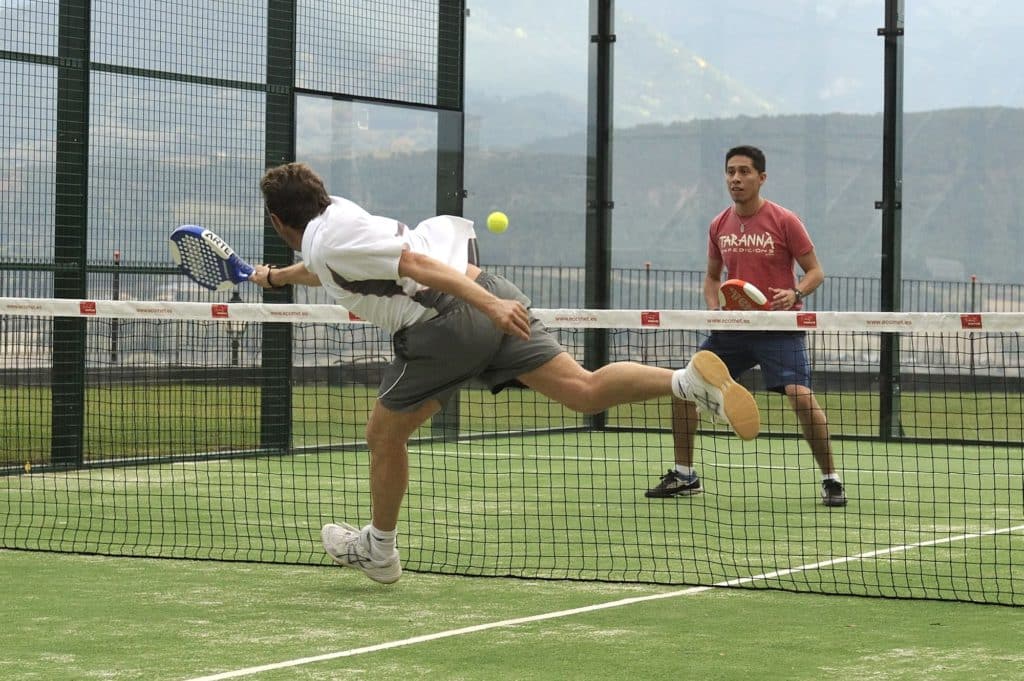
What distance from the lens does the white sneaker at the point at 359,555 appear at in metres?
5.41

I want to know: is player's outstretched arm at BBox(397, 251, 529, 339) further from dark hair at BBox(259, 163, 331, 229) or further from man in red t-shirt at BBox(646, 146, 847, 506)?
man in red t-shirt at BBox(646, 146, 847, 506)

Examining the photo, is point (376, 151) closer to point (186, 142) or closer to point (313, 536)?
point (186, 142)

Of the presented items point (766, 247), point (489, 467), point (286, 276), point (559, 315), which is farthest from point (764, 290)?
point (286, 276)

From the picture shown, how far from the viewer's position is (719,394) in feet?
16.4

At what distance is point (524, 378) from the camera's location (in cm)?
529

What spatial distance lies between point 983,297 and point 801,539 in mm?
6647

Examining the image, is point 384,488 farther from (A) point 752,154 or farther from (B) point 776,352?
(A) point 752,154

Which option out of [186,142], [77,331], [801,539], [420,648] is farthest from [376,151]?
[420,648]

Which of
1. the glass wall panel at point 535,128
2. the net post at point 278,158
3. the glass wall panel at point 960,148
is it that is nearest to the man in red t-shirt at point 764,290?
the net post at point 278,158

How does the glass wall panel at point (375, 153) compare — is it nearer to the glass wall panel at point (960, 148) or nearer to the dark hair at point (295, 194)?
the glass wall panel at point (960, 148)

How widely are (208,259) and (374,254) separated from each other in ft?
5.12

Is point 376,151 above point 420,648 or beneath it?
above

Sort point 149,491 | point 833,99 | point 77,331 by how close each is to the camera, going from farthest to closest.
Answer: point 833,99
point 77,331
point 149,491

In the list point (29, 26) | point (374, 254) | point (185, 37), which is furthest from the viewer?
point (185, 37)
